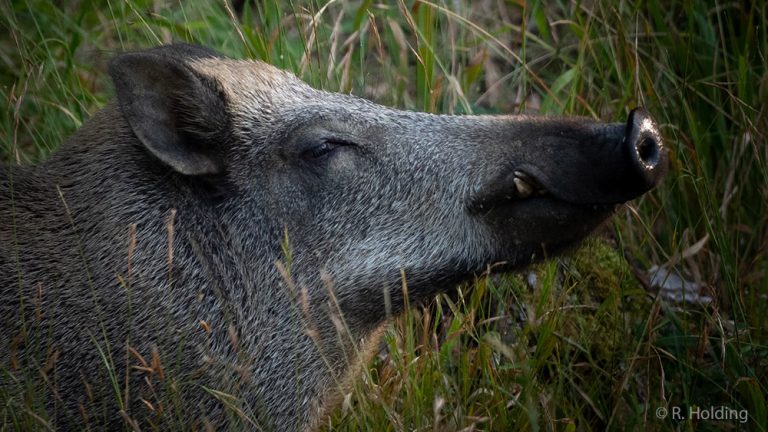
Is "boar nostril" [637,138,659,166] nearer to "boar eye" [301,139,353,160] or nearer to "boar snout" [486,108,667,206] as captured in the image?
"boar snout" [486,108,667,206]

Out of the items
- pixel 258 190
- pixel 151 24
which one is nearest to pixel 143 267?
pixel 258 190

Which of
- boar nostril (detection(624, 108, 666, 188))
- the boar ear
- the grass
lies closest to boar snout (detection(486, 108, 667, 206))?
boar nostril (detection(624, 108, 666, 188))

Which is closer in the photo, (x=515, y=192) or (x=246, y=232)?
(x=515, y=192)

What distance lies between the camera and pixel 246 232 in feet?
9.43

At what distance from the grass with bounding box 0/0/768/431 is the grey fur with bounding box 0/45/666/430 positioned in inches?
8.0

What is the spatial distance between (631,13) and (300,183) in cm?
228

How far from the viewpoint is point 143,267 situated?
9.21 ft

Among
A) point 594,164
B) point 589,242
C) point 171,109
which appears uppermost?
point 171,109

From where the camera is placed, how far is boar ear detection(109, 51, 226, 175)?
2.82 meters

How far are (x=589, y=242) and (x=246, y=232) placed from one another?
3.28ft

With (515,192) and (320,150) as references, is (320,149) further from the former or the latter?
(515,192)

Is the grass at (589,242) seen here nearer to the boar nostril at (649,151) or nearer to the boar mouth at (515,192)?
the boar mouth at (515,192)

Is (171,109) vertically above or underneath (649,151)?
above

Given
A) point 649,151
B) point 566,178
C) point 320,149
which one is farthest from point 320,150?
point 649,151
